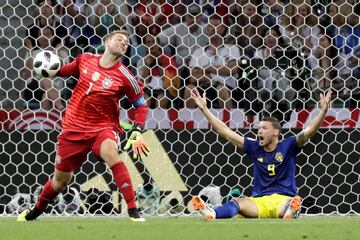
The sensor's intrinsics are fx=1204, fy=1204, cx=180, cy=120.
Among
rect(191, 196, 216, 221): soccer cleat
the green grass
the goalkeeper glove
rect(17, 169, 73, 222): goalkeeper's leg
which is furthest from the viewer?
rect(17, 169, 73, 222): goalkeeper's leg

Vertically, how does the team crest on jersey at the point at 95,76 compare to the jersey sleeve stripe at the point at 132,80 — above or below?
below

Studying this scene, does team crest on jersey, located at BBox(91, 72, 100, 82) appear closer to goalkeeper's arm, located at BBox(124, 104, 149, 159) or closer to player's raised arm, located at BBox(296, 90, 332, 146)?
goalkeeper's arm, located at BBox(124, 104, 149, 159)

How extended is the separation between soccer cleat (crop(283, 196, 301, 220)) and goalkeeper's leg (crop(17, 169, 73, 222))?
1899 millimetres

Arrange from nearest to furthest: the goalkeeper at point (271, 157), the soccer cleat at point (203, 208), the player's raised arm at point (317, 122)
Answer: the soccer cleat at point (203, 208)
the player's raised arm at point (317, 122)
the goalkeeper at point (271, 157)

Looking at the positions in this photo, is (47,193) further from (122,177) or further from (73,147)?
(122,177)

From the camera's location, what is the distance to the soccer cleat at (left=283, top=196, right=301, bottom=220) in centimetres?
1029

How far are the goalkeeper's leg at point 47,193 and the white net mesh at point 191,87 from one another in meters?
1.99

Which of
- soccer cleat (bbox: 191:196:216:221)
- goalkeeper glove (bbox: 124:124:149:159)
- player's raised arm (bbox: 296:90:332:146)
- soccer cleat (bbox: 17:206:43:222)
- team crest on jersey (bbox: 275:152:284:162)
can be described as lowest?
soccer cleat (bbox: 17:206:43:222)

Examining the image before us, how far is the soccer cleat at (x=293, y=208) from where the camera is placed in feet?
33.8

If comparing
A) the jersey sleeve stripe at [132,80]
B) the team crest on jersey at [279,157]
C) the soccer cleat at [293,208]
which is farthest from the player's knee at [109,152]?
the team crest on jersey at [279,157]

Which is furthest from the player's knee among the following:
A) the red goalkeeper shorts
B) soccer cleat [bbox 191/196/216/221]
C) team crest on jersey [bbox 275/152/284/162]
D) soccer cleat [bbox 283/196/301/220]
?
team crest on jersey [bbox 275/152/284/162]

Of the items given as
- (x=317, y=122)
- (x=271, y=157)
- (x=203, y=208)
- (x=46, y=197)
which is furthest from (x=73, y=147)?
(x=317, y=122)

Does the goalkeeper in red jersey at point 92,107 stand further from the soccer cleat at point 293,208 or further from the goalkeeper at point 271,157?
the soccer cleat at point 293,208

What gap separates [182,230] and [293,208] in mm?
2295
